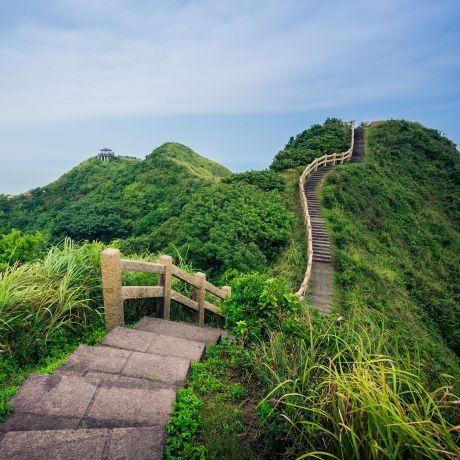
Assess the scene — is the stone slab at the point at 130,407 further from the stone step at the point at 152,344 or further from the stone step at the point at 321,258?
the stone step at the point at 321,258

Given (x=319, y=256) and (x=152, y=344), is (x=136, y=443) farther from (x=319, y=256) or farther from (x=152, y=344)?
(x=319, y=256)

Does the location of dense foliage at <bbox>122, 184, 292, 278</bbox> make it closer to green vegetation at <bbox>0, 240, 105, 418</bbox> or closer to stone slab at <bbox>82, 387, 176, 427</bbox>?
green vegetation at <bbox>0, 240, 105, 418</bbox>

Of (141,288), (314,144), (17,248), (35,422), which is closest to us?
(35,422)

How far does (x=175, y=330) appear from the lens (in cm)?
476

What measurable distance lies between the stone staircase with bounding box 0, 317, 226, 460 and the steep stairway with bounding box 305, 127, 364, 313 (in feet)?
31.5

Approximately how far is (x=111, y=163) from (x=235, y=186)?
38.8m

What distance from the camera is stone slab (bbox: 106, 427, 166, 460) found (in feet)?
7.13

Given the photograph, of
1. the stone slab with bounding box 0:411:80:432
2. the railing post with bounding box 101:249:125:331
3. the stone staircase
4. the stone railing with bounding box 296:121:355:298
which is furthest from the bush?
the stone railing with bounding box 296:121:355:298

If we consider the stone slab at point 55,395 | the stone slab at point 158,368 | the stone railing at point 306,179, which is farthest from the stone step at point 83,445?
the stone railing at point 306,179

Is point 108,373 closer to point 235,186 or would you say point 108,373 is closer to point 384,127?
point 235,186

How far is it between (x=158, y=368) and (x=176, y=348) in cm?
64

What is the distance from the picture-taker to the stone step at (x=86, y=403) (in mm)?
2521

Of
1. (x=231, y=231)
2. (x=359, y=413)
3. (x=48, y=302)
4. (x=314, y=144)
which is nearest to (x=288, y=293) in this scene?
(x=359, y=413)

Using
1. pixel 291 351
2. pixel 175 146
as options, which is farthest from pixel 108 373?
pixel 175 146
